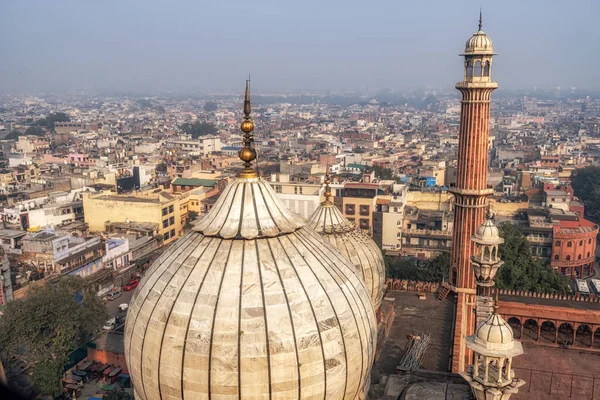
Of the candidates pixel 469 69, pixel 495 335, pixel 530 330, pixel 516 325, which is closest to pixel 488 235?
pixel 495 335

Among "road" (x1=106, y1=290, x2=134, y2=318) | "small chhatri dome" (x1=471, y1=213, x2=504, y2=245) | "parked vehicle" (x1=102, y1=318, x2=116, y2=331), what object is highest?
"small chhatri dome" (x1=471, y1=213, x2=504, y2=245)

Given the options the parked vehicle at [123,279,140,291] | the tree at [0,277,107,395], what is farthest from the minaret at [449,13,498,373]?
the parked vehicle at [123,279,140,291]

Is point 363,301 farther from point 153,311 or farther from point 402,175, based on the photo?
point 402,175

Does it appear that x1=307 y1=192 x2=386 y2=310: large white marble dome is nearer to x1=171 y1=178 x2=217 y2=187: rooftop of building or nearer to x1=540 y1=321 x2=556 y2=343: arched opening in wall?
x1=540 y1=321 x2=556 y2=343: arched opening in wall

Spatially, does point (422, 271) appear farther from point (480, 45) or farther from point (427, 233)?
point (480, 45)

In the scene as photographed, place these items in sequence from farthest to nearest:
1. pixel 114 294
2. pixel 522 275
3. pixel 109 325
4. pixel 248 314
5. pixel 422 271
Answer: pixel 114 294 → pixel 422 271 → pixel 109 325 → pixel 522 275 → pixel 248 314

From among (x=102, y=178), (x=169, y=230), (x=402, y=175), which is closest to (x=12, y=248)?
(x=169, y=230)
